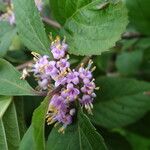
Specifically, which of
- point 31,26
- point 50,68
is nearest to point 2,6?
point 31,26

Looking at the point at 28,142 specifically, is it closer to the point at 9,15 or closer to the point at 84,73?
the point at 84,73

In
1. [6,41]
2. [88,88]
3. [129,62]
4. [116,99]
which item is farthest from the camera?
[129,62]

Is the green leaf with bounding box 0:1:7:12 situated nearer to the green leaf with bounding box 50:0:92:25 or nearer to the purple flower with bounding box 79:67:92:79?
the green leaf with bounding box 50:0:92:25

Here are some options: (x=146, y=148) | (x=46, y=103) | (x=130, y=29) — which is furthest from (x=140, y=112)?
(x=146, y=148)

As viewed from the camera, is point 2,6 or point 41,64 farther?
point 2,6

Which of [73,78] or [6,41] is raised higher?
[6,41]

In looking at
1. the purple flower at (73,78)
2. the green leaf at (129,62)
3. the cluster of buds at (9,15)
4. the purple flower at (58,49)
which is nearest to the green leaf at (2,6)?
the cluster of buds at (9,15)
